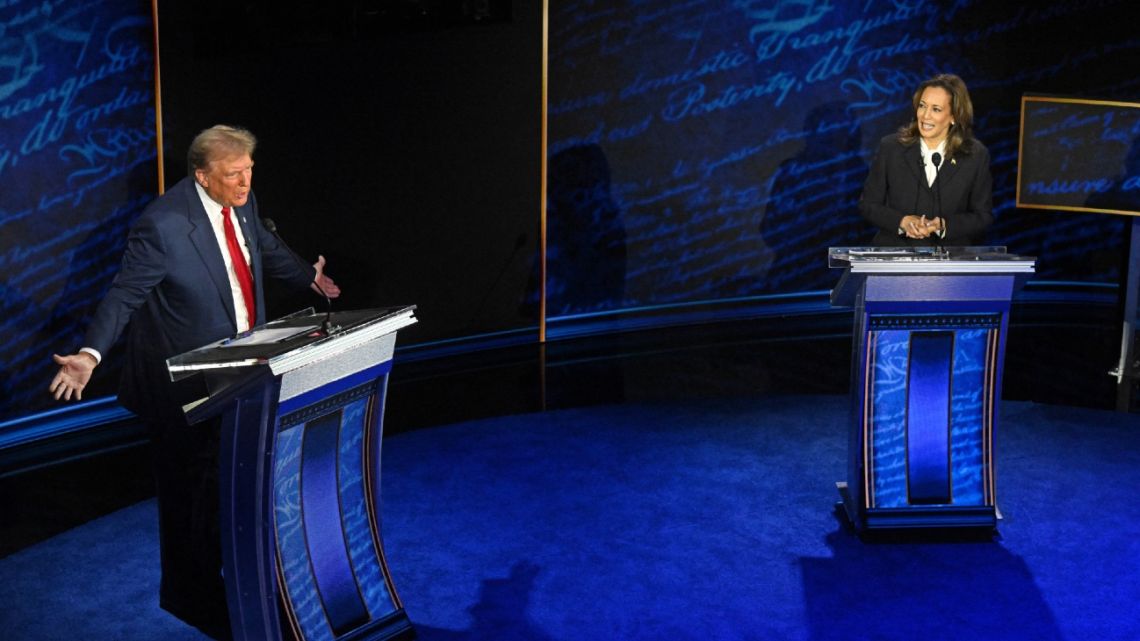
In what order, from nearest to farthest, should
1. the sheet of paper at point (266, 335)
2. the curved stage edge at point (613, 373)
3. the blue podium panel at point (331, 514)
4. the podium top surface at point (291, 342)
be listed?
1. the podium top surface at point (291, 342)
2. the sheet of paper at point (266, 335)
3. the blue podium panel at point (331, 514)
4. the curved stage edge at point (613, 373)

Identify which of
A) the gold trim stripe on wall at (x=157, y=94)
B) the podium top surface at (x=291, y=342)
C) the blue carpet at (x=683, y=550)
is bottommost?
the blue carpet at (x=683, y=550)

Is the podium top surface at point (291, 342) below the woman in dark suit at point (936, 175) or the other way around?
below

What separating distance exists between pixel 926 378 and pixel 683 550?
3.32ft

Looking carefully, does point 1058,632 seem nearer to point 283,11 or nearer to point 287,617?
point 287,617

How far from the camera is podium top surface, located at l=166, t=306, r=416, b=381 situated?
272cm

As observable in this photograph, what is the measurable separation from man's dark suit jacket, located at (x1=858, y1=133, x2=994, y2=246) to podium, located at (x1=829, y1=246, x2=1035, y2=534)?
59cm

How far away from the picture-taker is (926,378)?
4145 mm

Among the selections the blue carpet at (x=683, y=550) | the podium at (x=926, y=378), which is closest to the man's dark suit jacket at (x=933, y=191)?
the podium at (x=926, y=378)

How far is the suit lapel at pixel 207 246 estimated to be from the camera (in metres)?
3.33

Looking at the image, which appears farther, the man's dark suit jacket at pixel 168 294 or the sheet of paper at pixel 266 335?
the man's dark suit jacket at pixel 168 294

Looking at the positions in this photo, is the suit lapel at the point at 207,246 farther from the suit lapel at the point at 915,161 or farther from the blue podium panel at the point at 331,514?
the suit lapel at the point at 915,161

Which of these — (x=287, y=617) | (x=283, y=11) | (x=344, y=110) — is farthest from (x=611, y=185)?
(x=287, y=617)

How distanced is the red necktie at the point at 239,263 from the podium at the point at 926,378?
6.07 ft

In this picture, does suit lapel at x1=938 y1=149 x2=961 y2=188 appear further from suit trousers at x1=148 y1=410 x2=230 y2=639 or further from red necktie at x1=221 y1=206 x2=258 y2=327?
suit trousers at x1=148 y1=410 x2=230 y2=639
